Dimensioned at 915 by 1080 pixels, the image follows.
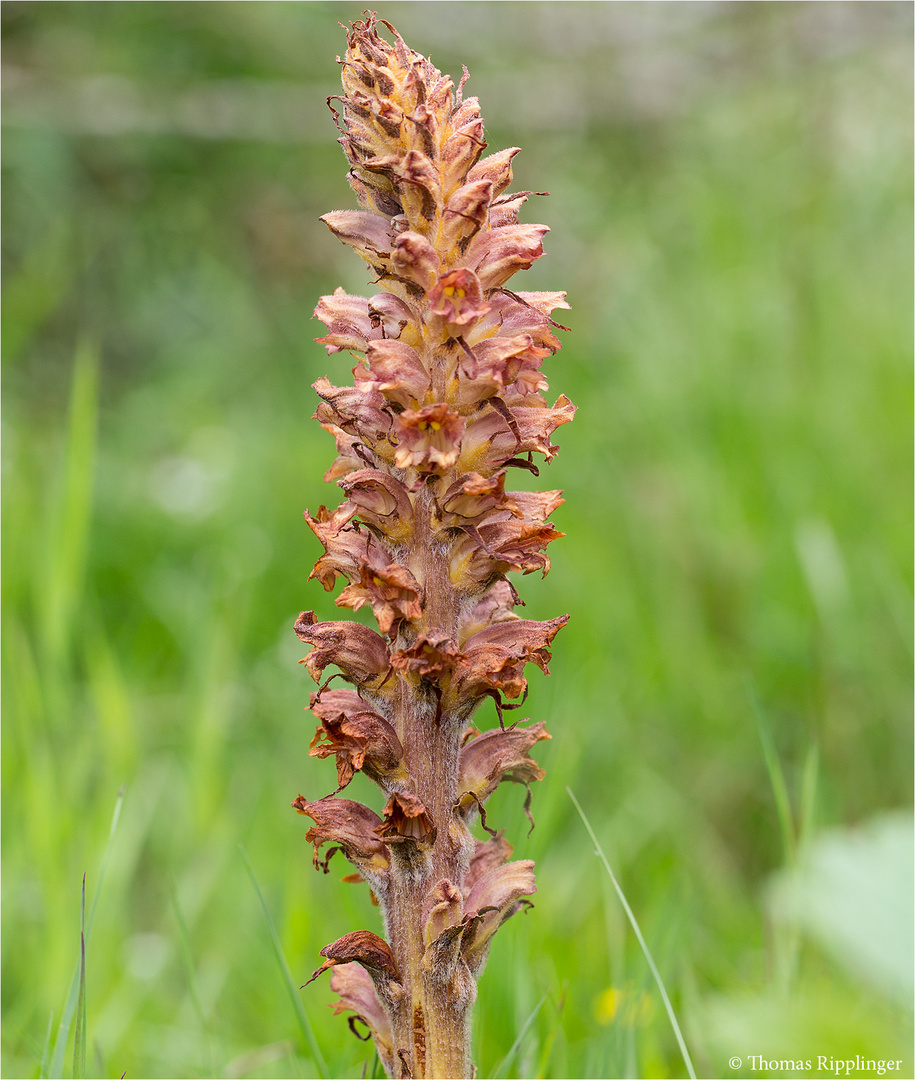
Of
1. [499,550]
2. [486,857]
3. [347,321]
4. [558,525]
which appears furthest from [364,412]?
[558,525]

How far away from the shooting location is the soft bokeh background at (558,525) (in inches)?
98.7

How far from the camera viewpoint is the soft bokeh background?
8.22 ft

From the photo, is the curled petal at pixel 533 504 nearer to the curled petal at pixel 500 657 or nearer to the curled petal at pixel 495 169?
the curled petal at pixel 500 657

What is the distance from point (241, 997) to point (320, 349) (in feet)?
22.0

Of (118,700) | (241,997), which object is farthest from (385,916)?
(118,700)

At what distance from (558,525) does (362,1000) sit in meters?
4.31

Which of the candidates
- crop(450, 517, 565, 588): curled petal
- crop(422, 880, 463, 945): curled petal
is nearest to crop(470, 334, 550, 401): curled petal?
crop(450, 517, 565, 588): curled petal

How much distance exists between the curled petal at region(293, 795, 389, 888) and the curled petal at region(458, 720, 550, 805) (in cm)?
17

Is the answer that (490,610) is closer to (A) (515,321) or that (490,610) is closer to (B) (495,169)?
(A) (515,321)

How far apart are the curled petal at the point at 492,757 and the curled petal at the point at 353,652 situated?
0.68 ft

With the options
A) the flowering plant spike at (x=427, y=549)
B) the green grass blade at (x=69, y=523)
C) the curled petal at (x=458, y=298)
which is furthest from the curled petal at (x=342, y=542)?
the green grass blade at (x=69, y=523)

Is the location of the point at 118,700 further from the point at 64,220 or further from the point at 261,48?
the point at 261,48

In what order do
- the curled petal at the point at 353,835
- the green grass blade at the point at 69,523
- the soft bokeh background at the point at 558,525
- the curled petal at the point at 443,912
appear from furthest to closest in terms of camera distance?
the green grass blade at the point at 69,523
the soft bokeh background at the point at 558,525
the curled petal at the point at 353,835
the curled petal at the point at 443,912

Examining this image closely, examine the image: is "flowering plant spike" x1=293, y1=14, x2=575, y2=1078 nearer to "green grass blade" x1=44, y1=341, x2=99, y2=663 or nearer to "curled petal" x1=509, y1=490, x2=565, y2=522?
"curled petal" x1=509, y1=490, x2=565, y2=522
